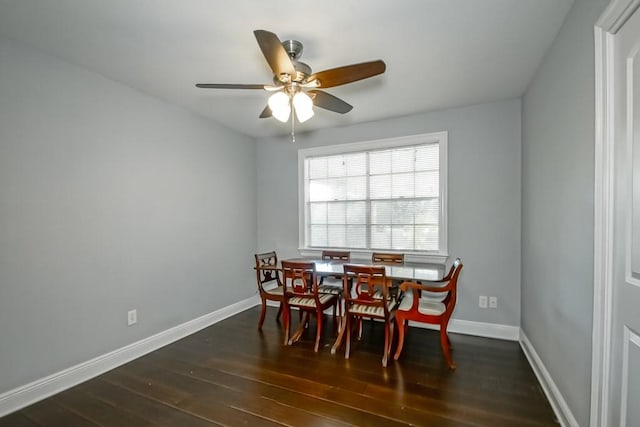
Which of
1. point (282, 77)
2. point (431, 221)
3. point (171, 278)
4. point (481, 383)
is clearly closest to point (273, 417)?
point (481, 383)

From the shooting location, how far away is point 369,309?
8.73ft

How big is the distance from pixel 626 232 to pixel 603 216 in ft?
0.45

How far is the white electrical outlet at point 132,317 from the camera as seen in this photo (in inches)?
104

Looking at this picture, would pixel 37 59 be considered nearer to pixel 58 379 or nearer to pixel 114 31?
pixel 114 31

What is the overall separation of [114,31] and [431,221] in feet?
11.2

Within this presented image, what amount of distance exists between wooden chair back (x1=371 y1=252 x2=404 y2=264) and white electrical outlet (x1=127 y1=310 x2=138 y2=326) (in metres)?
2.58

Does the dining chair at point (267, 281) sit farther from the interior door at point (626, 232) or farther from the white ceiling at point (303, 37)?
the interior door at point (626, 232)

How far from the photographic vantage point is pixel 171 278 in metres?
3.08

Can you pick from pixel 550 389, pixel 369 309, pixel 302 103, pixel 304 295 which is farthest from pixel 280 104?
pixel 550 389

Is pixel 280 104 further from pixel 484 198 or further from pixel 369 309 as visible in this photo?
pixel 484 198

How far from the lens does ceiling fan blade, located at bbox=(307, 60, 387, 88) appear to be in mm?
1737

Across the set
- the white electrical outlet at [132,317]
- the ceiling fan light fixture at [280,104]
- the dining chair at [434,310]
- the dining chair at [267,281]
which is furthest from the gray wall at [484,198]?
the white electrical outlet at [132,317]

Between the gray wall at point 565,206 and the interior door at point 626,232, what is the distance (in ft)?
0.58

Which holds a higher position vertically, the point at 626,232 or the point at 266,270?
the point at 626,232
